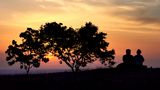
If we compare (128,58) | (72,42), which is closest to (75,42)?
(72,42)

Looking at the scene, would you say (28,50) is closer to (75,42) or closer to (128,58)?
(75,42)

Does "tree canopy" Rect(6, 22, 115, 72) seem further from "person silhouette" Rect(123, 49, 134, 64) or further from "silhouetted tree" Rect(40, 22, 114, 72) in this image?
"person silhouette" Rect(123, 49, 134, 64)

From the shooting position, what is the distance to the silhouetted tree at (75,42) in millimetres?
70125

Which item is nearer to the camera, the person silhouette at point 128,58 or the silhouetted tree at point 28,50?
the person silhouette at point 128,58

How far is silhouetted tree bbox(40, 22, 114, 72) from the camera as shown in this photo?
7012cm

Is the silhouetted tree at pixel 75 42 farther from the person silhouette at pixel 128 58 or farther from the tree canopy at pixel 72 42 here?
the person silhouette at pixel 128 58

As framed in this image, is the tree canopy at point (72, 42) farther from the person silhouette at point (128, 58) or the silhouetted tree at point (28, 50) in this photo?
the person silhouette at point (128, 58)

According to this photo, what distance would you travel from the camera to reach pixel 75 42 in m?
71.4

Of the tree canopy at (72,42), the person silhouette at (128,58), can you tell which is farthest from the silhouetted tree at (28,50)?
the person silhouette at (128,58)

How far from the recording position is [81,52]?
71.8 metres

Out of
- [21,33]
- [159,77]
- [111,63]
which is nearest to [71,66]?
[111,63]

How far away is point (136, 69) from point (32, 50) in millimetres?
48143

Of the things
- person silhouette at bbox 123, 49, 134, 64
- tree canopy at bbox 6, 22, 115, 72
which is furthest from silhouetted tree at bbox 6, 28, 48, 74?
person silhouette at bbox 123, 49, 134, 64

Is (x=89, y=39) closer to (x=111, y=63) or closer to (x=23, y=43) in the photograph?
(x=111, y=63)
